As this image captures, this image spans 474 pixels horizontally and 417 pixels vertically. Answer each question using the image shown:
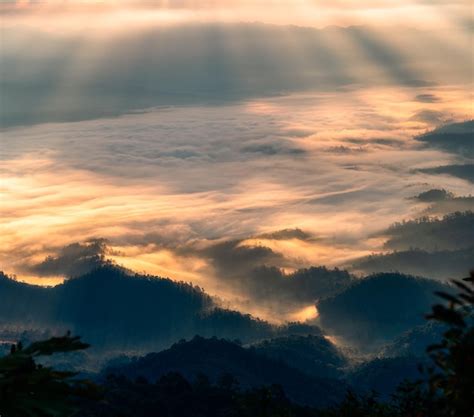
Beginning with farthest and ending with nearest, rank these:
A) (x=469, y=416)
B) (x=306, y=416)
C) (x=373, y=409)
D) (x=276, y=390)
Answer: (x=276, y=390) → (x=306, y=416) → (x=373, y=409) → (x=469, y=416)

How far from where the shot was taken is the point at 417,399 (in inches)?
2798

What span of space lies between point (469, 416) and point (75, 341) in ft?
36.1

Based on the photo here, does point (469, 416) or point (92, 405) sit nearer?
point (469, 416)

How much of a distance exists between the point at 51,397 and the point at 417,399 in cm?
4716

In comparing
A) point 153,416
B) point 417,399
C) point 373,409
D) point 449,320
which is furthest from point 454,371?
point 153,416

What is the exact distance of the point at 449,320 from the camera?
80.7 ft

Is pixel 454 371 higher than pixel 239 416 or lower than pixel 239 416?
higher

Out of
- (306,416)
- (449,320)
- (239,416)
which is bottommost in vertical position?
(306,416)

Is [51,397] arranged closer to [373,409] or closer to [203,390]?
[373,409]

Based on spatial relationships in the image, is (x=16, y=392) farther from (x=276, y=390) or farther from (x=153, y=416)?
(x=276, y=390)

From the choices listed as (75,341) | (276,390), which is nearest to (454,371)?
(75,341)

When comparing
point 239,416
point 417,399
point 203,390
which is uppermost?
point 417,399

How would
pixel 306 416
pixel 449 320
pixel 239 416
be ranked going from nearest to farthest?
pixel 449 320 < pixel 239 416 < pixel 306 416

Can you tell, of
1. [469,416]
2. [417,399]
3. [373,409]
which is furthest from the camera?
[373,409]
